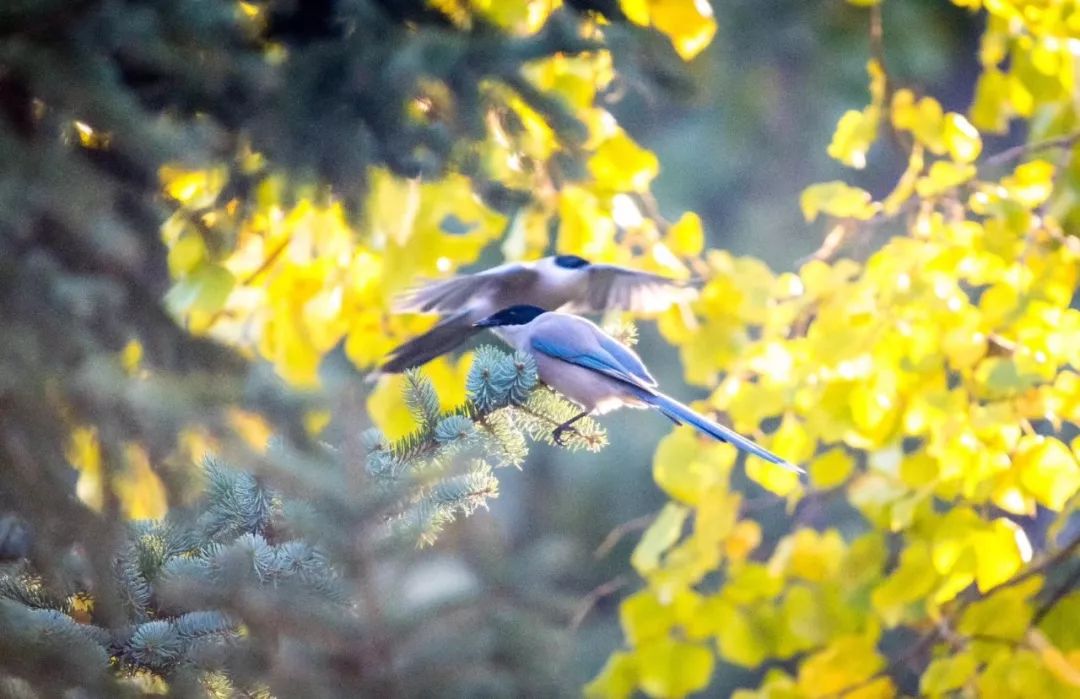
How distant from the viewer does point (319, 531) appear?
100 cm

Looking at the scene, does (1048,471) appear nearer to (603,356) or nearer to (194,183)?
(603,356)

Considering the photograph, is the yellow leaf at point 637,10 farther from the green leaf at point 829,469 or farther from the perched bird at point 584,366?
the green leaf at point 829,469

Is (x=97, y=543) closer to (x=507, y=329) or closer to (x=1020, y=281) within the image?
(x=507, y=329)

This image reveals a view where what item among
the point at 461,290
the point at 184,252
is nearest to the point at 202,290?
the point at 184,252

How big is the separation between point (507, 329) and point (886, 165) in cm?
337

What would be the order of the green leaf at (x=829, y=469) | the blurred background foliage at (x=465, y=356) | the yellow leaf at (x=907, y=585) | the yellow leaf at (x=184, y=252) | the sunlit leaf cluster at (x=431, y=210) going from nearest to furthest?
the blurred background foliage at (x=465, y=356) → the sunlit leaf cluster at (x=431, y=210) → the yellow leaf at (x=184, y=252) → the yellow leaf at (x=907, y=585) → the green leaf at (x=829, y=469)

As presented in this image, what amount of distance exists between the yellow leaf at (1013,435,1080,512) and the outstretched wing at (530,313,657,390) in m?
0.56

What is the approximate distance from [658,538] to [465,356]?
43 centimetres

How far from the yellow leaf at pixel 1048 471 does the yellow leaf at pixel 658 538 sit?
52cm

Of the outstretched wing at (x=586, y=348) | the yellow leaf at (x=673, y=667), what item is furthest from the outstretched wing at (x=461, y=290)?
the yellow leaf at (x=673, y=667)

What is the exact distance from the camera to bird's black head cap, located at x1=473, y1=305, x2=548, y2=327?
1336 mm

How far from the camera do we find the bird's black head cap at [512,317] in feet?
4.38

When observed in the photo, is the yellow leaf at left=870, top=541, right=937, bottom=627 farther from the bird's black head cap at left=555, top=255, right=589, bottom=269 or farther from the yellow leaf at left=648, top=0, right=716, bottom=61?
the yellow leaf at left=648, top=0, right=716, bottom=61

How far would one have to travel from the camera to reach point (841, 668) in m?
1.71
